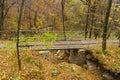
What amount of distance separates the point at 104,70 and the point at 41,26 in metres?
25.3

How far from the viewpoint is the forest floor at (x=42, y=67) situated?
49.2 ft

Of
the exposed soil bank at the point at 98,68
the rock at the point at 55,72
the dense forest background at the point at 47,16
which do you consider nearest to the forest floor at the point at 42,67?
the rock at the point at 55,72

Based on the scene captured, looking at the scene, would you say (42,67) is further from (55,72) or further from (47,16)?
(47,16)

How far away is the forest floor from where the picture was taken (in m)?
15.0

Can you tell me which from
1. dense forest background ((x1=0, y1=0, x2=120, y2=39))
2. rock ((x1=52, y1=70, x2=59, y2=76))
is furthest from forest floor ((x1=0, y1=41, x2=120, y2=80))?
dense forest background ((x1=0, y1=0, x2=120, y2=39))

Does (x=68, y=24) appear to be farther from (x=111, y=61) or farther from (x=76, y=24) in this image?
(x=111, y=61)

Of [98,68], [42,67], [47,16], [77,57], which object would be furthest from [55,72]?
[47,16]

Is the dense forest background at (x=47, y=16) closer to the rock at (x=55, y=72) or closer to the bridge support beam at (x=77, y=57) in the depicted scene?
the bridge support beam at (x=77, y=57)

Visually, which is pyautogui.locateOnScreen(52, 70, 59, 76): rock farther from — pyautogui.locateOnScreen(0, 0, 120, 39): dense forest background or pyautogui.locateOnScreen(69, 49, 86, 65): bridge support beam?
pyautogui.locateOnScreen(0, 0, 120, 39): dense forest background

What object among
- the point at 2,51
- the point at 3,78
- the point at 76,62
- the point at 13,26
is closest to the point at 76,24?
the point at 13,26

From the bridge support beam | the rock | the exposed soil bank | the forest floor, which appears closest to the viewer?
the forest floor

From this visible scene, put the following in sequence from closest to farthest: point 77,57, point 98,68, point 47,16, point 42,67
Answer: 1. point 42,67
2. point 98,68
3. point 77,57
4. point 47,16

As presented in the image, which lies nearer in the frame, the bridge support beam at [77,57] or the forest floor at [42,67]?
the forest floor at [42,67]

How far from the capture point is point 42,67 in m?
16.6
